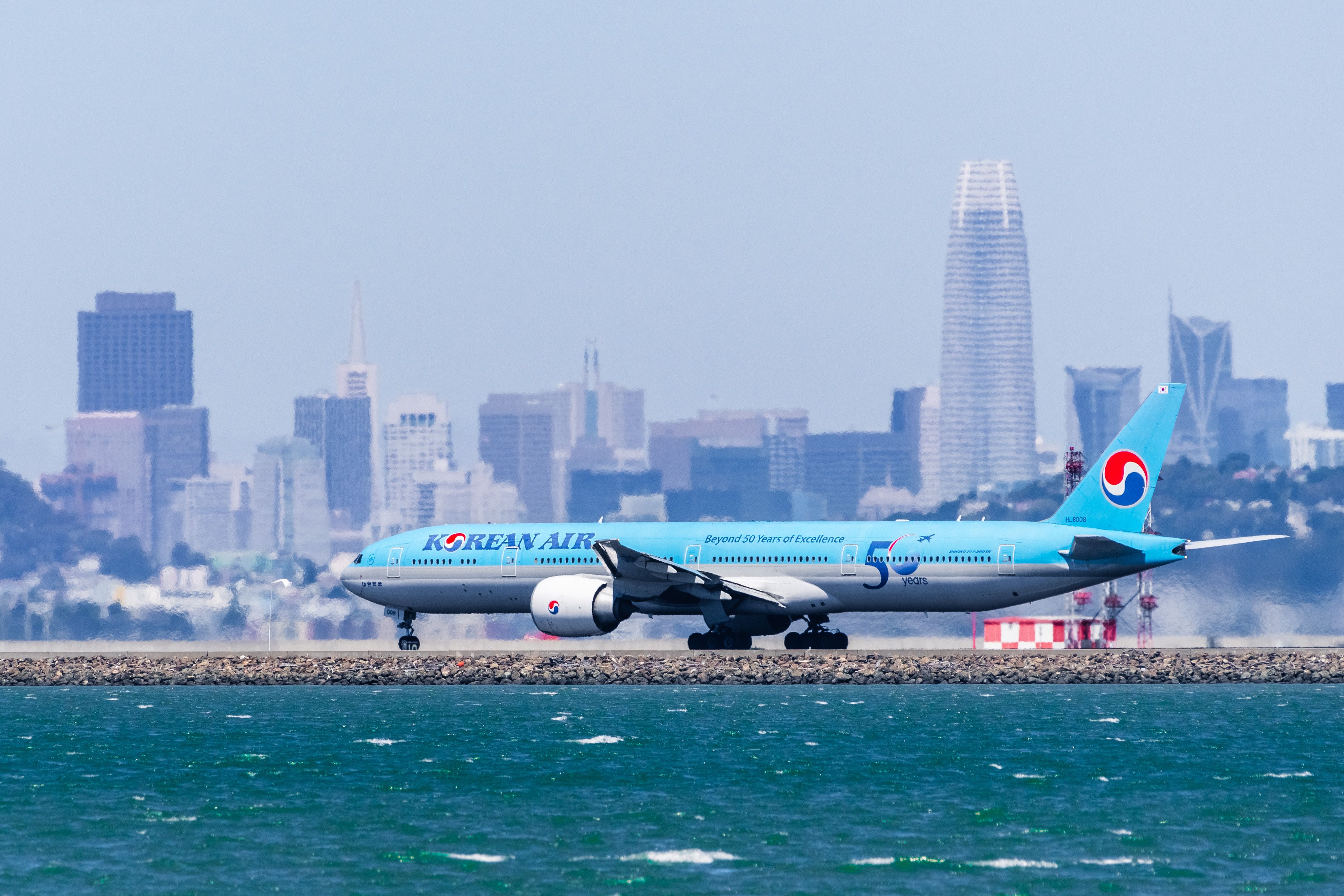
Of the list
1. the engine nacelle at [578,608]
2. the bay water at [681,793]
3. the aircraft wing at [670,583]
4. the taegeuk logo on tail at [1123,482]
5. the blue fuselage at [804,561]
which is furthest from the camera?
the taegeuk logo on tail at [1123,482]

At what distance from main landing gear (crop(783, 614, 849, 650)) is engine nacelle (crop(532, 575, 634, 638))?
7287mm

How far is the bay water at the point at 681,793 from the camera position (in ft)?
139

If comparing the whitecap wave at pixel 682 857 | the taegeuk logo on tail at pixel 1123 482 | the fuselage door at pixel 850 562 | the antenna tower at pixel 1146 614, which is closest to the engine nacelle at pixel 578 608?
the fuselage door at pixel 850 562

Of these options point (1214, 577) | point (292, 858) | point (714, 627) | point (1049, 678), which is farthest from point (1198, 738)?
point (1214, 577)

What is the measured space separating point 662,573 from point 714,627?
5167 millimetres

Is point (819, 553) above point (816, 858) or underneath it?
above

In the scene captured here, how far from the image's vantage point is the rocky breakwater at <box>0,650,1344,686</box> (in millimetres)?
81438

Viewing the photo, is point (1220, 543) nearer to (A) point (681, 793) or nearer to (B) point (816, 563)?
(B) point (816, 563)

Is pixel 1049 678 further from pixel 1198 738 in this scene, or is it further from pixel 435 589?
pixel 435 589

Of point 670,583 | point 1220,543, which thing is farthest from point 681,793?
point 1220,543

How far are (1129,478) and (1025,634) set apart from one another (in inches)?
673

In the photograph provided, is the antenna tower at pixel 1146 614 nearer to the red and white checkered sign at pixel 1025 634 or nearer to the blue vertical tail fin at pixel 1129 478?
the red and white checkered sign at pixel 1025 634

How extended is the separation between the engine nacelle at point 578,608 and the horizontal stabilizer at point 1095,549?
50.0ft

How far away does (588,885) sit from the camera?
41.2 metres
